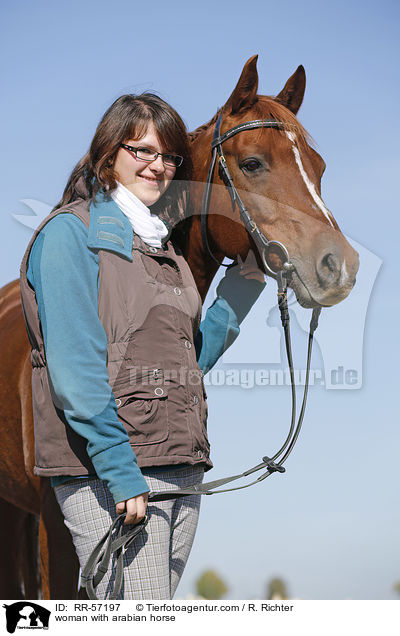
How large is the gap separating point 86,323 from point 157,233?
433 millimetres

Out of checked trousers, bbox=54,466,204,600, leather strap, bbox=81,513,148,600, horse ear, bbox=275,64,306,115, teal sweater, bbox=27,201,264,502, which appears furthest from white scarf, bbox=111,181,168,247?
horse ear, bbox=275,64,306,115

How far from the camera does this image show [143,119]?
1913 millimetres

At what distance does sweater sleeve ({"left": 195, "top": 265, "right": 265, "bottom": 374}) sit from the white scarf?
49cm

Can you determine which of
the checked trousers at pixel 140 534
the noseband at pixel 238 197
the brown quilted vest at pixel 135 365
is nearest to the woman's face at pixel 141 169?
the brown quilted vest at pixel 135 365

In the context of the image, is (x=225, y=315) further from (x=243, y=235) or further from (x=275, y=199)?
(x=275, y=199)

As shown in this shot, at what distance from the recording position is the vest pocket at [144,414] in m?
1.65

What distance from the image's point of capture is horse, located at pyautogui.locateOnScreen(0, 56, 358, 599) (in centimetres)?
206

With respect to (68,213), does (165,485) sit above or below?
below

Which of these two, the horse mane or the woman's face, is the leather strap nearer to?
the woman's face

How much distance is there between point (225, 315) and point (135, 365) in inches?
28.0

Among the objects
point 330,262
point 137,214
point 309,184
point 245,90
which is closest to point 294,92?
point 245,90

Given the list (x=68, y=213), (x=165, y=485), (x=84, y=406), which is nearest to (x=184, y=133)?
(x=68, y=213)

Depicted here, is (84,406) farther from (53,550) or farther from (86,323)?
(53,550)
